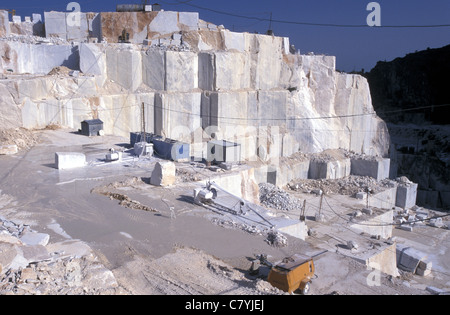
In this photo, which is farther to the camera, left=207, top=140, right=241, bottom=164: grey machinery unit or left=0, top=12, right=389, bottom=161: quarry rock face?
left=0, top=12, right=389, bottom=161: quarry rock face

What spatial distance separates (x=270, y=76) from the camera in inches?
961

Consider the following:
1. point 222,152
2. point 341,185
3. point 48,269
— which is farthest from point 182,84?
point 48,269

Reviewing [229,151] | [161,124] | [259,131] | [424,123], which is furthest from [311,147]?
[424,123]

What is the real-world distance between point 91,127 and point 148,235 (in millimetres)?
9747

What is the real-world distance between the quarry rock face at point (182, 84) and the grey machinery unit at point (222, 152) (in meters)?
6.53

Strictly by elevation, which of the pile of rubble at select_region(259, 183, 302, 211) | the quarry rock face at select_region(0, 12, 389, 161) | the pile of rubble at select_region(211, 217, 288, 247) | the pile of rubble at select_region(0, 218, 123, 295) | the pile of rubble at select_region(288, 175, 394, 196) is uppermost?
the quarry rock face at select_region(0, 12, 389, 161)

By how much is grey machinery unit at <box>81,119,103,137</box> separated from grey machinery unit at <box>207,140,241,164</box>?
5.53m

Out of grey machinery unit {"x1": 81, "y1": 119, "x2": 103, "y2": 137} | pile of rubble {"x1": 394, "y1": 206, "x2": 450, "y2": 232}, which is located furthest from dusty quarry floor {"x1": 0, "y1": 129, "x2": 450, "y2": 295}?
pile of rubble {"x1": 394, "y1": 206, "x2": 450, "y2": 232}

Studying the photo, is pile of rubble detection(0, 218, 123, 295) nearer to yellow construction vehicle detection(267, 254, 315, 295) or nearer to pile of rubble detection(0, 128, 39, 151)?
yellow construction vehicle detection(267, 254, 315, 295)

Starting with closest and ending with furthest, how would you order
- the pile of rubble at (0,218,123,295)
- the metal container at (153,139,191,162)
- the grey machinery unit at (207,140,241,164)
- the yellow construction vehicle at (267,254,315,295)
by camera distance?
the pile of rubble at (0,218,123,295) < the yellow construction vehicle at (267,254,315,295) < the grey machinery unit at (207,140,241,164) < the metal container at (153,139,191,162)

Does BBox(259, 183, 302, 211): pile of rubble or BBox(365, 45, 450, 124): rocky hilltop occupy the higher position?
BBox(365, 45, 450, 124): rocky hilltop

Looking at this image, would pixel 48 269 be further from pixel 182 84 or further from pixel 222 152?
pixel 182 84

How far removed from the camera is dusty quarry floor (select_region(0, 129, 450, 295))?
6.55 meters

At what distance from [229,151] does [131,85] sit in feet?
28.5
